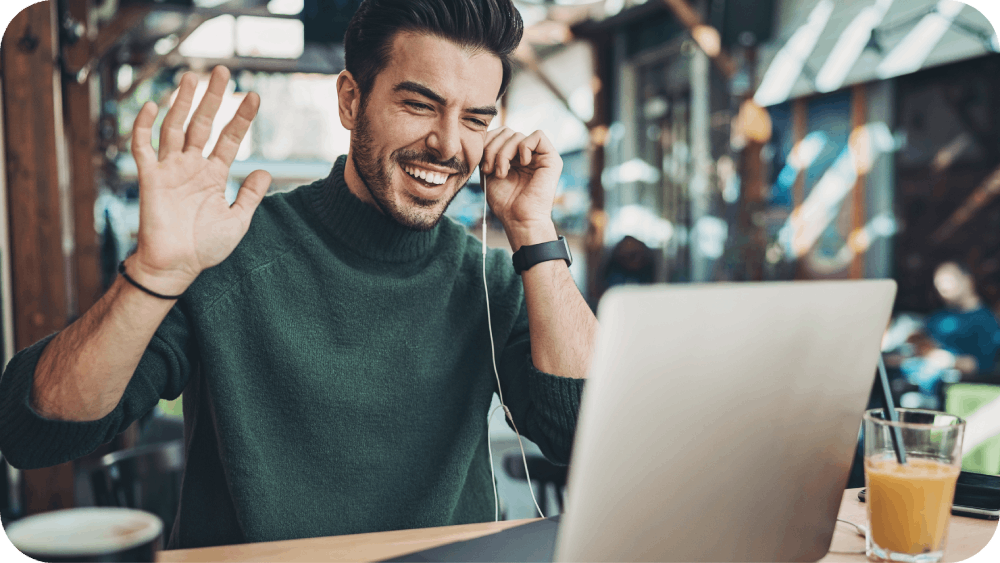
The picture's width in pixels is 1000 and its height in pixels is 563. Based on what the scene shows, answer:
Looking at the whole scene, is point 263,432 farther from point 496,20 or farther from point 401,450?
point 496,20

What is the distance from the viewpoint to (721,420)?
0.63 meters

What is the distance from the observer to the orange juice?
0.81 metres

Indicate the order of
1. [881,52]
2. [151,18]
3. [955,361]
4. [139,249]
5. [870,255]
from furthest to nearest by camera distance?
[151,18] < [870,255] < [881,52] < [955,361] < [139,249]

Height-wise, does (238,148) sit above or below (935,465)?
above

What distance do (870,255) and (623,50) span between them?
163 inches

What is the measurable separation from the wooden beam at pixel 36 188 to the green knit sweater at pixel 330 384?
6.46 feet

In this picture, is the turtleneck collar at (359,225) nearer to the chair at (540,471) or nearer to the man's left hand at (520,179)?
the man's left hand at (520,179)

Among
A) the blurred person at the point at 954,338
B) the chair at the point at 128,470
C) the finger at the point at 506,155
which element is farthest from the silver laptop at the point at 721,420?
the blurred person at the point at 954,338

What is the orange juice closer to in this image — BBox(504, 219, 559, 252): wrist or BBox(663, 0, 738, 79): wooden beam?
BBox(504, 219, 559, 252): wrist

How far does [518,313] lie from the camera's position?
54.6 inches

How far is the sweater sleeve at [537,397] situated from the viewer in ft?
3.95

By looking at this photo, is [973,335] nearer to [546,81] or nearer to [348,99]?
[348,99]

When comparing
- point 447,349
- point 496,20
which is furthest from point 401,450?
point 496,20

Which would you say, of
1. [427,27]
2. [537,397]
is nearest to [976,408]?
[537,397]
